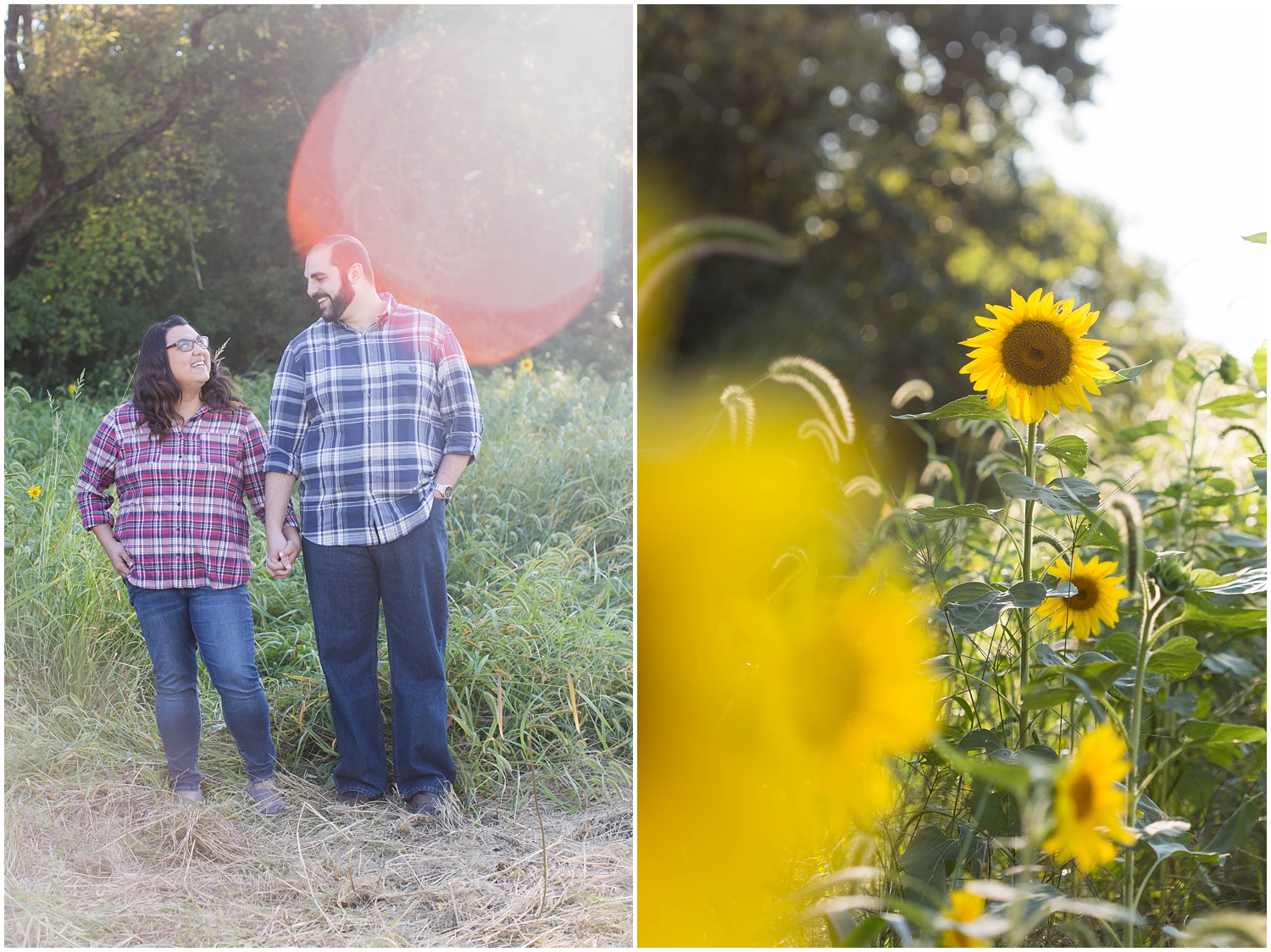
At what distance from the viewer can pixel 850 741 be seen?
4.71 feet

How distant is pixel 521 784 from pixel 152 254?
1.37 meters

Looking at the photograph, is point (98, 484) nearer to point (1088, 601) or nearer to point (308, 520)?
point (308, 520)

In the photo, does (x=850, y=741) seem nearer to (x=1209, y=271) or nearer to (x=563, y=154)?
(x=563, y=154)

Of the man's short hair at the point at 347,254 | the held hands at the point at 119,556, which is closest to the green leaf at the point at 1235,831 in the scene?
the man's short hair at the point at 347,254

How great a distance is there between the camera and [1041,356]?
151 centimetres

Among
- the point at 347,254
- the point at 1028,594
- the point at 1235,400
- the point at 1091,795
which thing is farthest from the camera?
the point at 347,254

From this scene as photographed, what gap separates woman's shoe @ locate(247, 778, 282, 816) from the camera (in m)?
1.82

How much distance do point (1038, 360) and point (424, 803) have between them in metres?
1.43

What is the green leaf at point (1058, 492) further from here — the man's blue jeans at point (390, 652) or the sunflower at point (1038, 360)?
the man's blue jeans at point (390, 652)

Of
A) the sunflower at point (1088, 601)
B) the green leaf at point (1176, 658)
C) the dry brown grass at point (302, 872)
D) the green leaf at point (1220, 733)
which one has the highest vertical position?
the sunflower at point (1088, 601)

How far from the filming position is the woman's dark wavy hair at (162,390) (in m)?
1.86

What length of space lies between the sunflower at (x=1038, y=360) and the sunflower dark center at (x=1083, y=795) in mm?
627

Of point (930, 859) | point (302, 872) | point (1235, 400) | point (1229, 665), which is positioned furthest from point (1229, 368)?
point (302, 872)

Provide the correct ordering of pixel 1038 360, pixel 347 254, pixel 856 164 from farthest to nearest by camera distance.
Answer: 1. pixel 856 164
2. pixel 347 254
3. pixel 1038 360
